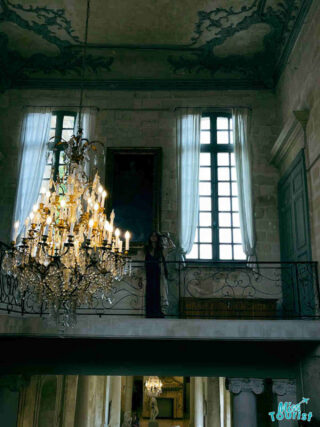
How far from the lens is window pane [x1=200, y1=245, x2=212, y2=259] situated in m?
8.72

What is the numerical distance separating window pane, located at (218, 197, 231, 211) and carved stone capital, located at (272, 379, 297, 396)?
12.1 feet

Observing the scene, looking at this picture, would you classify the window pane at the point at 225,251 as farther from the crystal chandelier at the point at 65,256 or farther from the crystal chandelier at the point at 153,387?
the crystal chandelier at the point at 153,387

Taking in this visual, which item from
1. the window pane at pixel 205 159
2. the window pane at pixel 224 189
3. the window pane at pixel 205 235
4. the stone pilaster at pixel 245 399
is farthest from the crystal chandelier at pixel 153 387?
the stone pilaster at pixel 245 399

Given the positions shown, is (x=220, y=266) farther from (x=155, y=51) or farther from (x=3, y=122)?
(x=3, y=122)

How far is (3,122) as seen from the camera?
9.42m

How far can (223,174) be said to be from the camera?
9.20 m

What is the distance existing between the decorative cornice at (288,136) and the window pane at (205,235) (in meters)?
1.92

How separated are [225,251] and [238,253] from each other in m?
0.26

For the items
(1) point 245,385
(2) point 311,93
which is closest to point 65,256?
(1) point 245,385

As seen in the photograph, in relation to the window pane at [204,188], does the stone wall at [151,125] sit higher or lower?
higher

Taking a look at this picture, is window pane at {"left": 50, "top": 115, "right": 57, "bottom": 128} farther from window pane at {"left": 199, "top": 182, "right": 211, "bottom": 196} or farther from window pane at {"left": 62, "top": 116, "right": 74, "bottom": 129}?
window pane at {"left": 199, "top": 182, "right": 211, "bottom": 196}

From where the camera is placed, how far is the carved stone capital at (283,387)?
6.22m

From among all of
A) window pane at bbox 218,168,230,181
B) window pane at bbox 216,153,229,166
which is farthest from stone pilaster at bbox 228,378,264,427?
window pane at bbox 216,153,229,166

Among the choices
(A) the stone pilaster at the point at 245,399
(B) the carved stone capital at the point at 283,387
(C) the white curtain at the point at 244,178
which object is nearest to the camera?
(A) the stone pilaster at the point at 245,399
